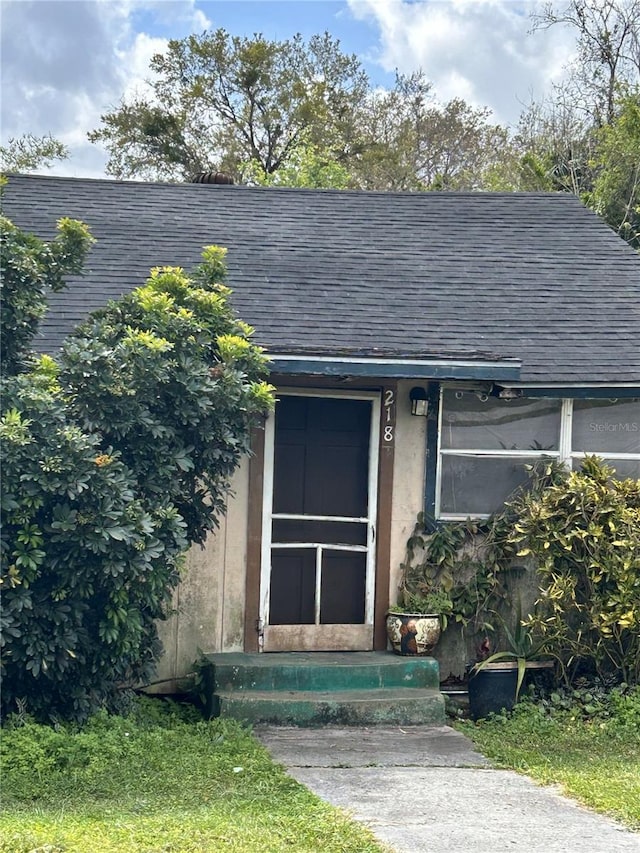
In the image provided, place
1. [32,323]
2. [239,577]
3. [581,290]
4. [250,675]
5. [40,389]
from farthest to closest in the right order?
[581,290] → [239,577] → [250,675] → [32,323] → [40,389]

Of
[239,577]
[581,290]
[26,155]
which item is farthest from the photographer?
[26,155]

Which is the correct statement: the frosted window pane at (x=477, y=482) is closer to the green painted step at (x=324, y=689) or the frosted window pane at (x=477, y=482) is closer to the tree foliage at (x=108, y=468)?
the green painted step at (x=324, y=689)

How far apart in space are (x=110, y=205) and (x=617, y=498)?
20.8 feet

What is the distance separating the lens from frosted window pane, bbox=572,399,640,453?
8.87 m

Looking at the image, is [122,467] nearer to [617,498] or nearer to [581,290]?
[617,498]

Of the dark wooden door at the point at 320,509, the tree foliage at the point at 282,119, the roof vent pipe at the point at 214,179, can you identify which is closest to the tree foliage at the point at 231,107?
the tree foliage at the point at 282,119

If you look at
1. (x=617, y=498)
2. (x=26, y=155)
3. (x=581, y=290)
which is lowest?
(x=617, y=498)

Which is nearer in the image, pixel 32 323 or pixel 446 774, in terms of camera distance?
pixel 446 774

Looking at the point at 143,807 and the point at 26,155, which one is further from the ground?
the point at 26,155

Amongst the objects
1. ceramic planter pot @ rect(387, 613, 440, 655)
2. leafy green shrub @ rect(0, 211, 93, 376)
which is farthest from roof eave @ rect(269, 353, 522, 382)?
ceramic planter pot @ rect(387, 613, 440, 655)

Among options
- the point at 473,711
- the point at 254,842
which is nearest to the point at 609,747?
the point at 473,711

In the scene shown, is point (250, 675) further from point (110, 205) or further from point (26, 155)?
point (26, 155)

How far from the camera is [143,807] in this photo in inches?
208

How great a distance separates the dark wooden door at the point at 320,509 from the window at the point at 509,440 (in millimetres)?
711
